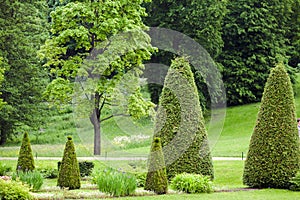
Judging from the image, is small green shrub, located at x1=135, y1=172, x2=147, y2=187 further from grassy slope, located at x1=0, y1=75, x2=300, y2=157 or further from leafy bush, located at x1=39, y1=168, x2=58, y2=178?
grassy slope, located at x1=0, y1=75, x2=300, y2=157

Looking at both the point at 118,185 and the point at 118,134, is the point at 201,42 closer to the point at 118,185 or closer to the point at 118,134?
the point at 118,134

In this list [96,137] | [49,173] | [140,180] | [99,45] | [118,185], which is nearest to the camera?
[118,185]

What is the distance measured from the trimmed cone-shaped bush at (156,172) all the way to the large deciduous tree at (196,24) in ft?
73.7

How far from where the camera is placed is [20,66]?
30.7 m

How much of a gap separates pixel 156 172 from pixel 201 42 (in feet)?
81.8

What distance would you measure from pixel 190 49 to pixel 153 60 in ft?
10.4

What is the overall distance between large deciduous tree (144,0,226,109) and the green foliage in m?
1.96

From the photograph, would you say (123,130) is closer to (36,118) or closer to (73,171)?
(36,118)

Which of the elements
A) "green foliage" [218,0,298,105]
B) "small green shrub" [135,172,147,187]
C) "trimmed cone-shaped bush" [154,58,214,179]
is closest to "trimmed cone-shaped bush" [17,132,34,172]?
"small green shrub" [135,172,147,187]

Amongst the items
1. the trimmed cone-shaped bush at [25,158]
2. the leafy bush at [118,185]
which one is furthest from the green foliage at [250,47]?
the leafy bush at [118,185]

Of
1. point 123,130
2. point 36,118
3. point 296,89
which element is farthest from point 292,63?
point 36,118

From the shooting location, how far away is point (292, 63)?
45.7 m

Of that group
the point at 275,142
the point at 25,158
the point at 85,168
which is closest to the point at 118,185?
the point at 275,142

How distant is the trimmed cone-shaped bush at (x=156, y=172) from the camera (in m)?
13.3
